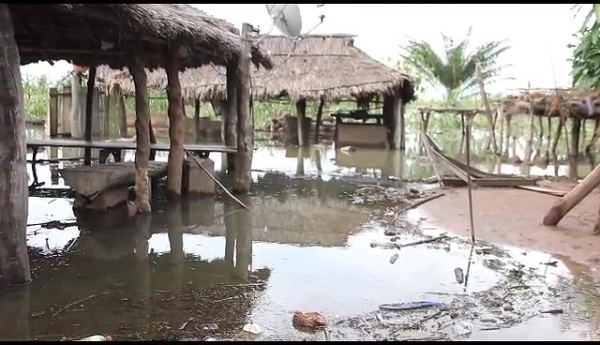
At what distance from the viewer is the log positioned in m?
6.95

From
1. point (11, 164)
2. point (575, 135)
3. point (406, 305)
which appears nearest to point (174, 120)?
point (11, 164)

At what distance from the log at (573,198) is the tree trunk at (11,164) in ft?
19.4

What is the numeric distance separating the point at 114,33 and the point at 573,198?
608 centimetres

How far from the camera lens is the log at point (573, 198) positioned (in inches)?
274

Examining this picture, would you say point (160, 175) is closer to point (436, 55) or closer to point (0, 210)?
point (0, 210)

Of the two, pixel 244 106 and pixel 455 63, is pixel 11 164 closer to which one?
pixel 244 106

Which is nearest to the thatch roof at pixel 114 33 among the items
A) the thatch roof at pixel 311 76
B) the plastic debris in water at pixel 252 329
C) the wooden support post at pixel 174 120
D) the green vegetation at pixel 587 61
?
the wooden support post at pixel 174 120

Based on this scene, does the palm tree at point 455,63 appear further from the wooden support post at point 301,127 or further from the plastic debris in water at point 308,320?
the plastic debris in water at point 308,320

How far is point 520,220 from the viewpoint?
25.7 ft

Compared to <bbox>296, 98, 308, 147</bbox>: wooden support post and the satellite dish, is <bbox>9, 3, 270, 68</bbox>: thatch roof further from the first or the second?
<bbox>296, 98, 308, 147</bbox>: wooden support post

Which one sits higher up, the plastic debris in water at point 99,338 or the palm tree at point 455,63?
the palm tree at point 455,63

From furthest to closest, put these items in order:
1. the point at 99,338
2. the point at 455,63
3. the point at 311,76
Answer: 1. the point at 455,63
2. the point at 311,76
3. the point at 99,338

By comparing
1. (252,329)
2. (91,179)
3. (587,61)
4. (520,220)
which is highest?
(587,61)

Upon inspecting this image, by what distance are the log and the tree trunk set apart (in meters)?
5.92
